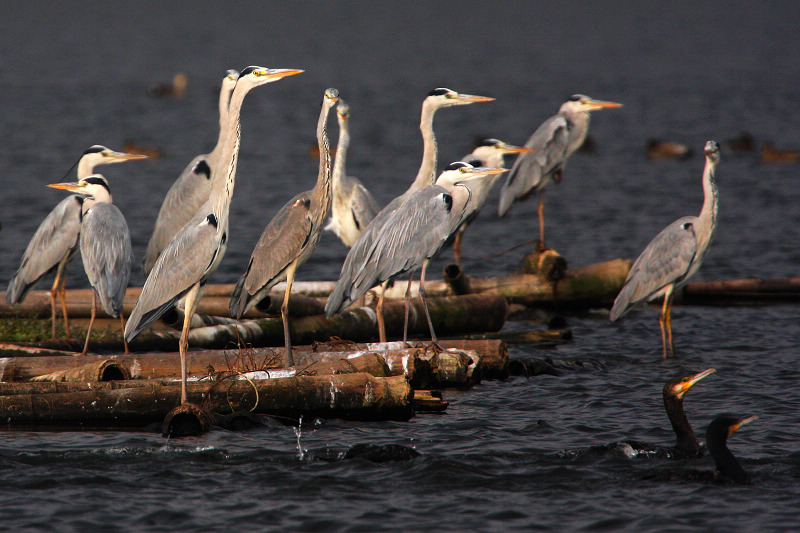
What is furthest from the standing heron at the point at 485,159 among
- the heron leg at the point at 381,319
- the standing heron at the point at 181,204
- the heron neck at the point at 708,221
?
the standing heron at the point at 181,204

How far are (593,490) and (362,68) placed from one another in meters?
41.2

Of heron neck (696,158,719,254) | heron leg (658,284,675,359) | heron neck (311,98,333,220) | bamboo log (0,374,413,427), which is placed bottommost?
bamboo log (0,374,413,427)

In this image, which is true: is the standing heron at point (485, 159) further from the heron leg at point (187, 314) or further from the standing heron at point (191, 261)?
the heron leg at point (187, 314)

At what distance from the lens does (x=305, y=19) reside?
85.3 meters

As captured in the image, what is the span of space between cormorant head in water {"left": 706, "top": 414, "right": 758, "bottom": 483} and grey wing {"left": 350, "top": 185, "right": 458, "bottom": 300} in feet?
10.2

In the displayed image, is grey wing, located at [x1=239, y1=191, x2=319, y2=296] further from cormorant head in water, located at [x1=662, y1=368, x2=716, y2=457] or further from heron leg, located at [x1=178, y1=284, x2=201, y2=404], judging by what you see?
cormorant head in water, located at [x1=662, y1=368, x2=716, y2=457]

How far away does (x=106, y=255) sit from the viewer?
8.87 metres

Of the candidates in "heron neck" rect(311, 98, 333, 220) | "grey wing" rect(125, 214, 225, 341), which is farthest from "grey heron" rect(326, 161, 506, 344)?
"grey wing" rect(125, 214, 225, 341)

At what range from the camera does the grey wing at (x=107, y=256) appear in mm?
8766

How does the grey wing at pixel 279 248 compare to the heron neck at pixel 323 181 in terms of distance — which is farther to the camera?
the heron neck at pixel 323 181

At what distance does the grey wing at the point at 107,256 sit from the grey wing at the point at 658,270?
4637 mm

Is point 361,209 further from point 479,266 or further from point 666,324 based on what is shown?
point 479,266

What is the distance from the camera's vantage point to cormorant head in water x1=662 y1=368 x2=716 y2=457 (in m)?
7.04

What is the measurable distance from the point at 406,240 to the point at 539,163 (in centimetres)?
450
